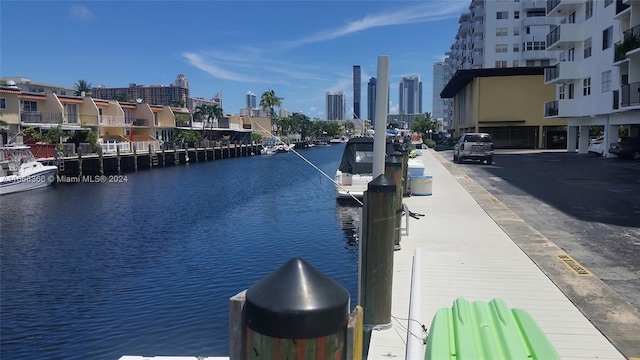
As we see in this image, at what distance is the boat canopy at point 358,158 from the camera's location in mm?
23438

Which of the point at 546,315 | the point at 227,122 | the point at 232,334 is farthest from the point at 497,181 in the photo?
the point at 227,122

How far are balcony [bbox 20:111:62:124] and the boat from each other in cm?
3694

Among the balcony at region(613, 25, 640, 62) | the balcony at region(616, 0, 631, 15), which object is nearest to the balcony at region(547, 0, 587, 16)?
the balcony at region(616, 0, 631, 15)

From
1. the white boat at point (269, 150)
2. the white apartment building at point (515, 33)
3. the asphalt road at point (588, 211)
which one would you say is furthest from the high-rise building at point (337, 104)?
the white apartment building at point (515, 33)

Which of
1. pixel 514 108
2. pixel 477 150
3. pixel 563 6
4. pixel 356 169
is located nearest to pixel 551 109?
pixel 563 6

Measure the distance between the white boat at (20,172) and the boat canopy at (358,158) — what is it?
75.2 feet

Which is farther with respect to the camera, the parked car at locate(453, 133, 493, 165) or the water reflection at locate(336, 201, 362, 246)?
the parked car at locate(453, 133, 493, 165)

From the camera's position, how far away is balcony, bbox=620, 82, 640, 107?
33.6 meters

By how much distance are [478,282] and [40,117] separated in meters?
51.0

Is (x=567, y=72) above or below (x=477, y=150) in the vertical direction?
above

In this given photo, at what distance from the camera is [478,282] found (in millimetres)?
8273

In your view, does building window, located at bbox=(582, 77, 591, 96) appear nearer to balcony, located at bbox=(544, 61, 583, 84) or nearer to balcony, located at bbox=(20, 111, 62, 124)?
balcony, located at bbox=(544, 61, 583, 84)

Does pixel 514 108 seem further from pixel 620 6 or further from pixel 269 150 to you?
pixel 269 150

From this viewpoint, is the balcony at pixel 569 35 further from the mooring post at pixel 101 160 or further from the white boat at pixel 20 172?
the white boat at pixel 20 172
